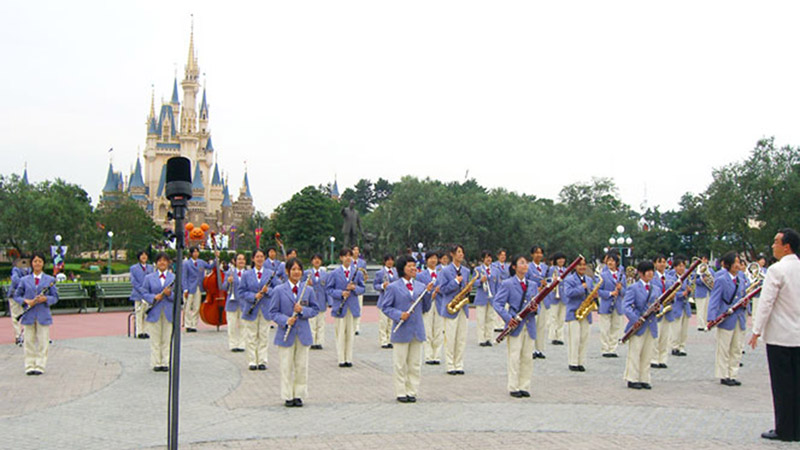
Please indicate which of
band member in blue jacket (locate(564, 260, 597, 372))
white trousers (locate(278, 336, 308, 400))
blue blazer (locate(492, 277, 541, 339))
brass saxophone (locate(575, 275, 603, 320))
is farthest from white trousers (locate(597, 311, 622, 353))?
white trousers (locate(278, 336, 308, 400))

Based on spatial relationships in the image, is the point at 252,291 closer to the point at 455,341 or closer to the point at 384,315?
the point at 384,315

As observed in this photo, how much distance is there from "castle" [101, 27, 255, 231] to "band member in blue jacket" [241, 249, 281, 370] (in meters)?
128

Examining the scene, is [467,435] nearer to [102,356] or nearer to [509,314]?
[509,314]

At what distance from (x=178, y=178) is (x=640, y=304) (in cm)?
758

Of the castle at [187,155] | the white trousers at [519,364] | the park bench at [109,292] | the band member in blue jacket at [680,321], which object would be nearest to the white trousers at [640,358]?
the white trousers at [519,364]

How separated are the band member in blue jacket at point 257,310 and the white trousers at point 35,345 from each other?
3275 mm

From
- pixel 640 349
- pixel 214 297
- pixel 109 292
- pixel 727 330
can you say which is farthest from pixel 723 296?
pixel 109 292

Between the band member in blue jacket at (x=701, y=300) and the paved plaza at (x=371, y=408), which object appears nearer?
the paved plaza at (x=371, y=408)

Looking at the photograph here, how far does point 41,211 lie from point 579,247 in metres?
43.6

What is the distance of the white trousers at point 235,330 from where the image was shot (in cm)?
1498

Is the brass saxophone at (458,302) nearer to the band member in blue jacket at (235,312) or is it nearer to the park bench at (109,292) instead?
the band member in blue jacket at (235,312)

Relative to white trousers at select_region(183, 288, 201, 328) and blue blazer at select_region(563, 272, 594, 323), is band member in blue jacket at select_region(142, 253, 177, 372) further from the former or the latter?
blue blazer at select_region(563, 272, 594, 323)

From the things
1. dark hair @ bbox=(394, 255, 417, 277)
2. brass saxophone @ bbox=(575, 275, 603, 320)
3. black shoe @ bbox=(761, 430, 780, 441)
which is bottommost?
black shoe @ bbox=(761, 430, 780, 441)

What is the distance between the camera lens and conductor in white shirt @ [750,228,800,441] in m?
7.68
